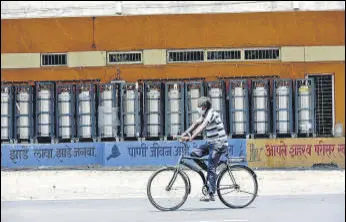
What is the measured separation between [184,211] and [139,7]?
13.0 metres

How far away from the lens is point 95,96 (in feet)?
71.6

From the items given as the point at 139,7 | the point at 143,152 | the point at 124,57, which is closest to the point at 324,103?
the point at 143,152

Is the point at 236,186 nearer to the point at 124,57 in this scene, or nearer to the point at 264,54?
the point at 264,54

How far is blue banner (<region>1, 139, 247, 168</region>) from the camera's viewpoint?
21.0 meters

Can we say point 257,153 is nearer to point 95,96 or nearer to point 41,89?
point 95,96

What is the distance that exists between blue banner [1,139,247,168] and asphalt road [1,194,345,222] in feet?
26.2

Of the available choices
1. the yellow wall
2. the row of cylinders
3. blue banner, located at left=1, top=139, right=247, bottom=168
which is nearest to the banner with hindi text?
blue banner, located at left=1, top=139, right=247, bottom=168

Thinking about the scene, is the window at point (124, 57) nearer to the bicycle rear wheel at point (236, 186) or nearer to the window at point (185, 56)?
the window at point (185, 56)

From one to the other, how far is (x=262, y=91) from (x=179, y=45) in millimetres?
2912

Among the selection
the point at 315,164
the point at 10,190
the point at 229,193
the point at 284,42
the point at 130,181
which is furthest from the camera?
the point at 284,42

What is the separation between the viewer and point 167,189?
10633 millimetres

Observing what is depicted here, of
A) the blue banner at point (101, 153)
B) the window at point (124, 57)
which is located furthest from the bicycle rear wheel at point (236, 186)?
the window at point (124, 57)

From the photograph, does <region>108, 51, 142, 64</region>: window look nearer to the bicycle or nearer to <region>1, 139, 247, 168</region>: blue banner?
<region>1, 139, 247, 168</region>: blue banner

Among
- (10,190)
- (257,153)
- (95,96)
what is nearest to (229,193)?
(10,190)
